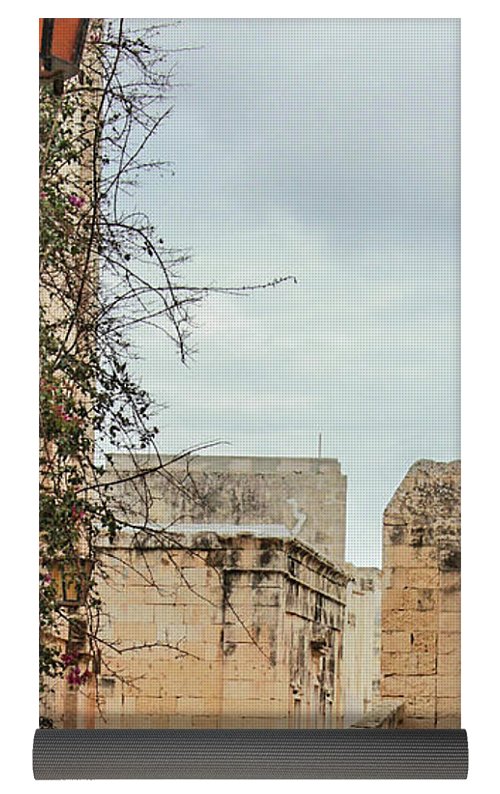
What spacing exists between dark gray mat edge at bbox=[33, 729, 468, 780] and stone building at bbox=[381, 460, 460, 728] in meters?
0.09

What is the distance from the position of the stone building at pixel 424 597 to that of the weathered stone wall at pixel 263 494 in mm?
165

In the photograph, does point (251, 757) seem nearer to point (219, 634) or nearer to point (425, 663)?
point (219, 634)

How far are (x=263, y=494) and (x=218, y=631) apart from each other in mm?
404

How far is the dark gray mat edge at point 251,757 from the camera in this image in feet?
11.9

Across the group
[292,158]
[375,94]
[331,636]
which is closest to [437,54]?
[375,94]

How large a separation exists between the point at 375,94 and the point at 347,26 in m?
0.21

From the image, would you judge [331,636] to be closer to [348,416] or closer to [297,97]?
[348,416]

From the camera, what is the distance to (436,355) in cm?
372

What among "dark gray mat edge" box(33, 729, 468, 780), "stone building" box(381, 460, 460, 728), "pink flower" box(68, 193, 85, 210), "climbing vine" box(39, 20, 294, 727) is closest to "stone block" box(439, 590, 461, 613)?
"stone building" box(381, 460, 460, 728)

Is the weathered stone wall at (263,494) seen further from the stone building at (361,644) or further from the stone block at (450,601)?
the stone block at (450,601)

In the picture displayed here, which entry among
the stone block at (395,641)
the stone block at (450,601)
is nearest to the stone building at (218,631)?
the stone block at (395,641)

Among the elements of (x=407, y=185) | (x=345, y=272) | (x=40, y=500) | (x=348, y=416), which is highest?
(x=407, y=185)
